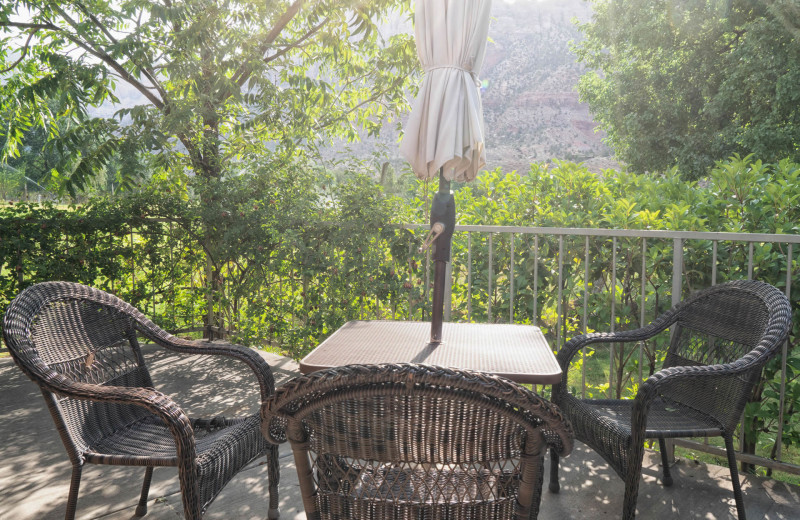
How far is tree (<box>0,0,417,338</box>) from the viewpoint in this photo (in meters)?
4.45

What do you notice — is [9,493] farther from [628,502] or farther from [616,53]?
[616,53]

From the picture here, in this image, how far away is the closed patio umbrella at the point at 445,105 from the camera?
1.97 meters

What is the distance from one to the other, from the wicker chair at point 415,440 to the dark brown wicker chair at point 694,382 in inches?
29.3

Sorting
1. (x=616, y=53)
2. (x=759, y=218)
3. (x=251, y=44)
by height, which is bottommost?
(x=759, y=218)

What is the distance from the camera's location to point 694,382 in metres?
2.10

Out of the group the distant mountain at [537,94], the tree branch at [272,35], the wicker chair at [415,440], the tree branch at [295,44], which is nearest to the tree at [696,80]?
the tree branch at [295,44]

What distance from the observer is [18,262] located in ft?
13.1

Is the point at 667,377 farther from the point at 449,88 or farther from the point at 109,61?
the point at 109,61

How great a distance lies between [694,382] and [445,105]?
4.70 ft

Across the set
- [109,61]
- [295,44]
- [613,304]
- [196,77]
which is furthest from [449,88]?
[109,61]

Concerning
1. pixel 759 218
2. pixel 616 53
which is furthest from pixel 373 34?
pixel 616 53

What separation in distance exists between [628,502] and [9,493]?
230 centimetres

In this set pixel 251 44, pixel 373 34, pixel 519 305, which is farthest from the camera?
pixel 373 34

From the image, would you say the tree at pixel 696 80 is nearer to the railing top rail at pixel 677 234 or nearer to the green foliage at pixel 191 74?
the green foliage at pixel 191 74
